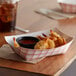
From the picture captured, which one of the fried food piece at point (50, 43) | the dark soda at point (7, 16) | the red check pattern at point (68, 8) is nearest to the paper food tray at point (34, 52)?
the fried food piece at point (50, 43)

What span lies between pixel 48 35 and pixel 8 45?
185 mm

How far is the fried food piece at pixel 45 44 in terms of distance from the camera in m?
0.97

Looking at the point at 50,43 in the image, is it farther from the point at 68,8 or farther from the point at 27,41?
the point at 68,8

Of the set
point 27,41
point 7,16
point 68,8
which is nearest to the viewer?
point 27,41

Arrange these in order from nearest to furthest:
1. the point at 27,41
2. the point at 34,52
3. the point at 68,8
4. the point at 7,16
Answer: the point at 34,52 < the point at 27,41 < the point at 7,16 < the point at 68,8

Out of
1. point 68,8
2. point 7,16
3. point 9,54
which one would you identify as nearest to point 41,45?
point 9,54

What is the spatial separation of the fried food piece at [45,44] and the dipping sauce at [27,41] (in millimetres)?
29

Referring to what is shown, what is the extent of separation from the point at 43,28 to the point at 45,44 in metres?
0.36

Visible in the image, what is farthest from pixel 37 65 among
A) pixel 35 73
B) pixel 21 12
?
pixel 21 12

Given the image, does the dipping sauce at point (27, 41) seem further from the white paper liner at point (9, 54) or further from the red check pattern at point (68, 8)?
the red check pattern at point (68, 8)

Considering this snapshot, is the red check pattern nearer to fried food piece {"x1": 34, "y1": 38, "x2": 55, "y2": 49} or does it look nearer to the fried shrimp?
the fried shrimp

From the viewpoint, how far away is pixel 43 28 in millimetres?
1331

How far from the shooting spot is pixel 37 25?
4.51ft

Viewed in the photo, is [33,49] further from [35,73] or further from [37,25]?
[37,25]
